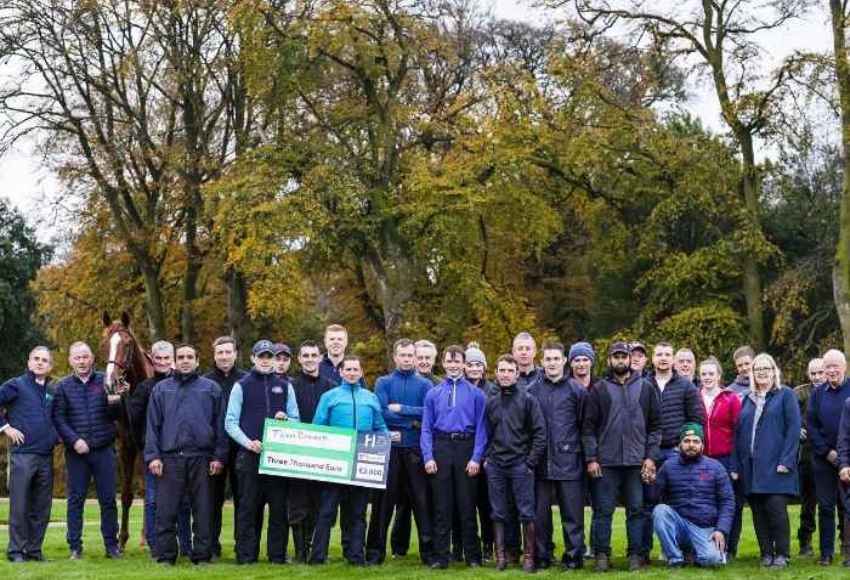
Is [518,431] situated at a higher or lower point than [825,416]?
lower

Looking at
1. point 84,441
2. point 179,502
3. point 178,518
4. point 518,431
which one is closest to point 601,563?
point 518,431

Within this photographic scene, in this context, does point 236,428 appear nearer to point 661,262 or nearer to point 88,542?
point 88,542

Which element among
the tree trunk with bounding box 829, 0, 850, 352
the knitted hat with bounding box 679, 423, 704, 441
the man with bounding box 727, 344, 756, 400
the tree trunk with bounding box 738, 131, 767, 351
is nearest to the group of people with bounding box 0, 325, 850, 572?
the knitted hat with bounding box 679, 423, 704, 441

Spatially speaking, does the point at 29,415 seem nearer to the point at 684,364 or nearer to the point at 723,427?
the point at 684,364

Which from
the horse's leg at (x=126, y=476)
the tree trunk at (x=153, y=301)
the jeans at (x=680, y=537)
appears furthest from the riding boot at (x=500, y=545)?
the tree trunk at (x=153, y=301)

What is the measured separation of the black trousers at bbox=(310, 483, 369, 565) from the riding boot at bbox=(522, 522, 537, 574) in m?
1.51

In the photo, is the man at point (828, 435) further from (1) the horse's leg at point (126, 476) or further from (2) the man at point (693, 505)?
(1) the horse's leg at point (126, 476)

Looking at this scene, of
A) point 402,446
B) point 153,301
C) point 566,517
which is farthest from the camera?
point 153,301

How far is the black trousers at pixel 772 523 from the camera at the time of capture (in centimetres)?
1103

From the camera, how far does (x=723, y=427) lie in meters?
11.6

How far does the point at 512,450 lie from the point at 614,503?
3.35 feet

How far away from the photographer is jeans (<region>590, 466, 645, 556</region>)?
10.8 meters

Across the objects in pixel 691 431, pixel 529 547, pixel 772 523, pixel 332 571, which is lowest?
pixel 332 571

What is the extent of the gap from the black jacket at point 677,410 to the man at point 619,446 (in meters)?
0.34
